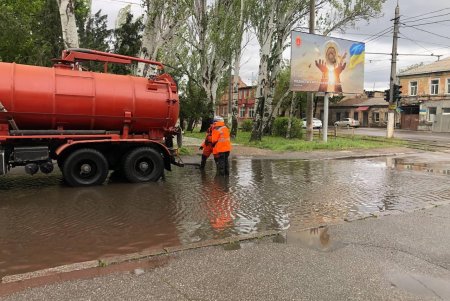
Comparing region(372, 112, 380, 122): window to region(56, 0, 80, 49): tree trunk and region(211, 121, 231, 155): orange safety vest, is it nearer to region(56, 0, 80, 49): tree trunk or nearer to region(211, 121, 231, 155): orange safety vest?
region(211, 121, 231, 155): orange safety vest

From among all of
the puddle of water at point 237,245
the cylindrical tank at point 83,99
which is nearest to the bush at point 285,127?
the cylindrical tank at point 83,99

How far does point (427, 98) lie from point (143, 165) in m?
48.4

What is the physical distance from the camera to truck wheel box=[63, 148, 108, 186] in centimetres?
919

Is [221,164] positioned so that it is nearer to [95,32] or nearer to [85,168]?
[85,168]

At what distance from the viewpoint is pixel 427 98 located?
50.8 meters

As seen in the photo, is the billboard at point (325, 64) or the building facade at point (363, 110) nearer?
the billboard at point (325, 64)

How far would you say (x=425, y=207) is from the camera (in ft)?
26.7

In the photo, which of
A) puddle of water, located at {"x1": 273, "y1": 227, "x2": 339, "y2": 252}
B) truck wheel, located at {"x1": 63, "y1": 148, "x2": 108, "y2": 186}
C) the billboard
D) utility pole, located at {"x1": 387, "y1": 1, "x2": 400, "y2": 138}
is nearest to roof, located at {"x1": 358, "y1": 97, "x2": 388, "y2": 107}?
utility pole, located at {"x1": 387, "y1": 1, "x2": 400, "y2": 138}

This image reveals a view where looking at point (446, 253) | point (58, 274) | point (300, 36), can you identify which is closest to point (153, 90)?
point (58, 274)

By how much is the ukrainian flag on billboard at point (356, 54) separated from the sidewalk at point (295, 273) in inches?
662

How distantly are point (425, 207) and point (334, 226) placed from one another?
8.63ft

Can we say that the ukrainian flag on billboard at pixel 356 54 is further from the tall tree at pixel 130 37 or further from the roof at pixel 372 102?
the roof at pixel 372 102

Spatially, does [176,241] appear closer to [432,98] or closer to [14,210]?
[14,210]

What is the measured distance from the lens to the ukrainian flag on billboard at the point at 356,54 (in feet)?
70.7
